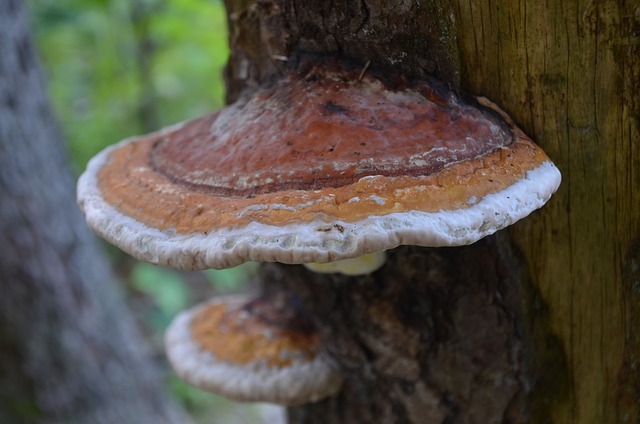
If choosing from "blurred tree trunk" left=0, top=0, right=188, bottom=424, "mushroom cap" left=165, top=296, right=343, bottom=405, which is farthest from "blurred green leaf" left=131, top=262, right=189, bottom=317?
"mushroom cap" left=165, top=296, right=343, bottom=405

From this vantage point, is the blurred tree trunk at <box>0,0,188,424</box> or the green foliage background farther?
the green foliage background

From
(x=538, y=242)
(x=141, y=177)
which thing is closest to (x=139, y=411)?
(x=141, y=177)

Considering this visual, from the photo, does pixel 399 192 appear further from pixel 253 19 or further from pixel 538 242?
pixel 253 19

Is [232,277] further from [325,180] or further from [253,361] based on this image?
[325,180]

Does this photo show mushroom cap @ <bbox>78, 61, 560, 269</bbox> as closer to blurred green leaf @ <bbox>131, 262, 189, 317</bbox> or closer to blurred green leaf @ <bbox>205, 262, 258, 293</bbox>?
blurred green leaf @ <bbox>205, 262, 258, 293</bbox>

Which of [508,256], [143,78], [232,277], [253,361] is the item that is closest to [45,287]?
[253,361]

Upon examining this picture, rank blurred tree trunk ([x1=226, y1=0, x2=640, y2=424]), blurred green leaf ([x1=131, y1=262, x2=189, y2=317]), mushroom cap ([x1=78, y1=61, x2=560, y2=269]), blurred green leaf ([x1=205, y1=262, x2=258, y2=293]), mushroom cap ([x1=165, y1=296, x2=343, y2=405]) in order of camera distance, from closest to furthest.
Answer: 1. mushroom cap ([x1=78, y1=61, x2=560, y2=269])
2. blurred tree trunk ([x1=226, y1=0, x2=640, y2=424])
3. mushroom cap ([x1=165, y1=296, x2=343, y2=405])
4. blurred green leaf ([x1=131, y1=262, x2=189, y2=317])
5. blurred green leaf ([x1=205, y1=262, x2=258, y2=293])
